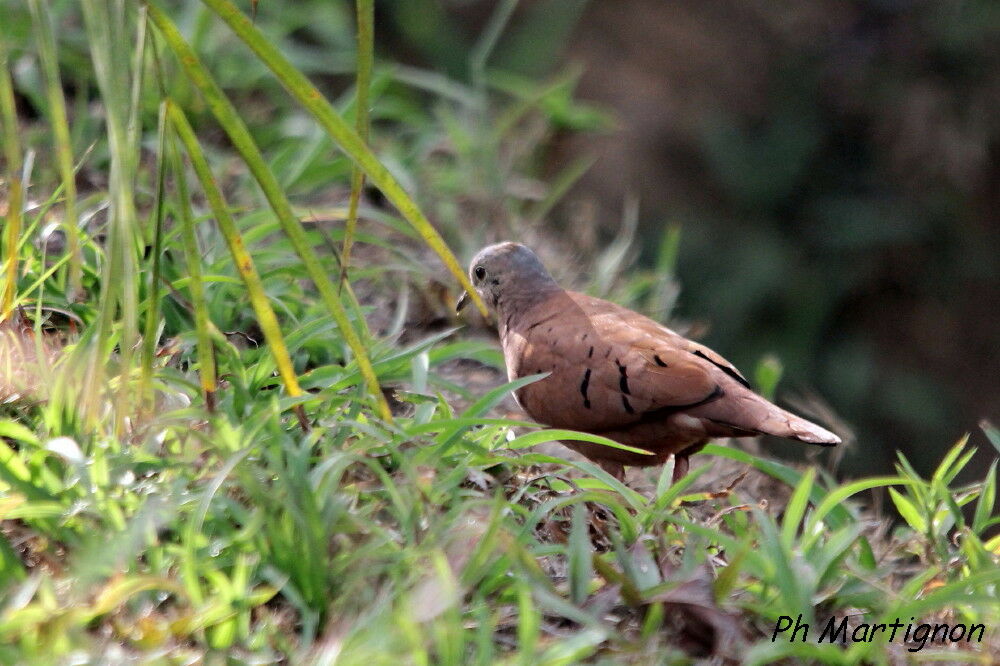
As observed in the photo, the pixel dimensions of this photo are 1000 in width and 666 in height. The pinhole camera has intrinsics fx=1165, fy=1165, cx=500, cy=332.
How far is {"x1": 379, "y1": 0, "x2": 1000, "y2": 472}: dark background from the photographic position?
684 cm

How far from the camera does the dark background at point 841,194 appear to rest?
684 centimetres

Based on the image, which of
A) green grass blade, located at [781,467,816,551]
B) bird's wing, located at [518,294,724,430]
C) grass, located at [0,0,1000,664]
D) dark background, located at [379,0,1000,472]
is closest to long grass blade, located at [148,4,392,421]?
grass, located at [0,0,1000,664]

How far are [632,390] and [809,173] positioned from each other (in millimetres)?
4731

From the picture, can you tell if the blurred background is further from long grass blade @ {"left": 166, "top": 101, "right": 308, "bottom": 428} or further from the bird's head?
long grass blade @ {"left": 166, "top": 101, "right": 308, "bottom": 428}

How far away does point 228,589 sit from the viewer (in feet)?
6.86

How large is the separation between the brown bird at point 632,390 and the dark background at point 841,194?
10.7ft

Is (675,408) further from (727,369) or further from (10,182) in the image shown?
(10,182)

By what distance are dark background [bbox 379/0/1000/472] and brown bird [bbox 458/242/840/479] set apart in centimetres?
327

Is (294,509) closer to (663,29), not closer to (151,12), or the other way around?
(151,12)

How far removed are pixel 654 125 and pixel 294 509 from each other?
615 centimetres

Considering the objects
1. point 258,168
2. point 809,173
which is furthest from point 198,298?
point 809,173

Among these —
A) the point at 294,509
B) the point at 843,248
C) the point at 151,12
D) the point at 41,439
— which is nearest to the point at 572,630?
the point at 294,509

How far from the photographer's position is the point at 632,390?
3012mm

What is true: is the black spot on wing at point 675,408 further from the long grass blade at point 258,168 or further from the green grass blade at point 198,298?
the green grass blade at point 198,298
